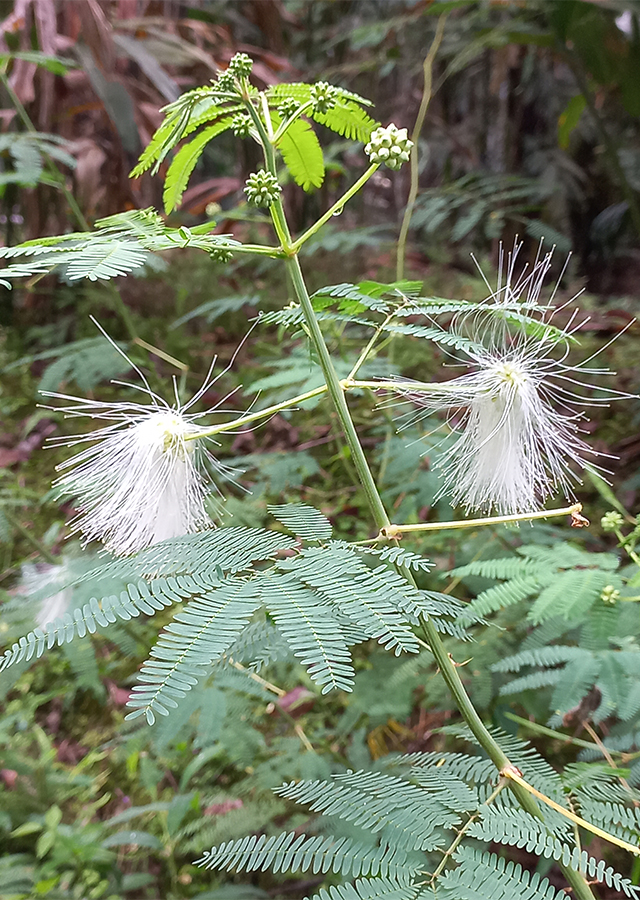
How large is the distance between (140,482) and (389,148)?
442 mm

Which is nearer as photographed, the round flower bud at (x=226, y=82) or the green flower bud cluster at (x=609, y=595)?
the round flower bud at (x=226, y=82)

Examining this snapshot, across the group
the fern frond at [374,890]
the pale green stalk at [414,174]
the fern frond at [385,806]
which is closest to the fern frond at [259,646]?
the fern frond at [385,806]

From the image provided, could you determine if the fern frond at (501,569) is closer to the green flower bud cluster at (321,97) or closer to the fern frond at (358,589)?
the fern frond at (358,589)

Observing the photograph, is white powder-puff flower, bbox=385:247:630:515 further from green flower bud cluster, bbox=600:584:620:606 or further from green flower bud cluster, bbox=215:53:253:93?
green flower bud cluster, bbox=215:53:253:93

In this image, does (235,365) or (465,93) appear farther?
(465,93)

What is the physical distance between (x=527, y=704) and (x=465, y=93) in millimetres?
3714

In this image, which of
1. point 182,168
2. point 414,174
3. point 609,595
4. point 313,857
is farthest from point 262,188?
point 414,174

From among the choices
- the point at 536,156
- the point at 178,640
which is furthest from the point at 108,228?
the point at 536,156

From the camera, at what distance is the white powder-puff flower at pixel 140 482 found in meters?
0.68

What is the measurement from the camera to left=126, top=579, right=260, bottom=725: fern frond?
39 cm

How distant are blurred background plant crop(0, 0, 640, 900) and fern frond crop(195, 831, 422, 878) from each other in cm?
27

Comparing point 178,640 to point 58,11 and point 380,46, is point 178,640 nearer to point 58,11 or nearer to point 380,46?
point 58,11

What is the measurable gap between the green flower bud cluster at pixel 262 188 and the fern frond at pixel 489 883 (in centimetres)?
60

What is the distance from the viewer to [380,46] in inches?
109
